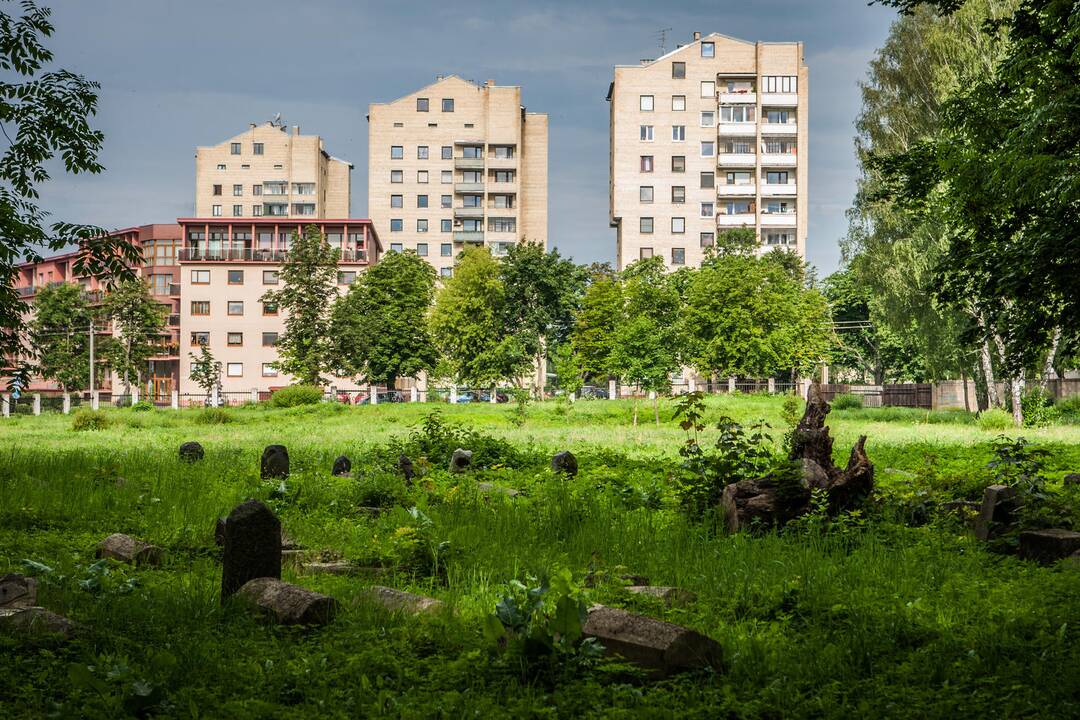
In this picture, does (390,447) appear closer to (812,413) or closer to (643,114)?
(812,413)

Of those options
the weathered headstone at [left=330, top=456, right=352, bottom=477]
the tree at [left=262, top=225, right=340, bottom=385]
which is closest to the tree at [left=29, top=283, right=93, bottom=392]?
the tree at [left=262, top=225, right=340, bottom=385]

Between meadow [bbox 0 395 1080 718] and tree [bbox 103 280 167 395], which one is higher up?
tree [bbox 103 280 167 395]

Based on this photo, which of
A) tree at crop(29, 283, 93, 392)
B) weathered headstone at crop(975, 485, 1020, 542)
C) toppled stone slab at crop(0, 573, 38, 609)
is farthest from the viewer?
tree at crop(29, 283, 93, 392)

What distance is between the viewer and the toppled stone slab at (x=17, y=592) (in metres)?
6.30

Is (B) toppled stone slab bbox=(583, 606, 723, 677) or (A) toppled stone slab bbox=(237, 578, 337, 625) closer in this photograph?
(B) toppled stone slab bbox=(583, 606, 723, 677)

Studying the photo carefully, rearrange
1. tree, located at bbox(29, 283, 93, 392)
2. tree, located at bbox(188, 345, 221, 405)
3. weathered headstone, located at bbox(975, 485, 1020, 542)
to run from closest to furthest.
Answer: weathered headstone, located at bbox(975, 485, 1020, 542) → tree, located at bbox(188, 345, 221, 405) → tree, located at bbox(29, 283, 93, 392)

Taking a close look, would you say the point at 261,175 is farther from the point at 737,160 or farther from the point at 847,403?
the point at 847,403

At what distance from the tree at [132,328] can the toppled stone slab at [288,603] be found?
6911 cm

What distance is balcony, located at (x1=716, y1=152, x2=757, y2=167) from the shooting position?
89.9m

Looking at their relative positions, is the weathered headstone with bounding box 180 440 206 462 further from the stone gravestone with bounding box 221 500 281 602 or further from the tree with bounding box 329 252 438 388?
the tree with bounding box 329 252 438 388

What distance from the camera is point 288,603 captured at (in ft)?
19.8

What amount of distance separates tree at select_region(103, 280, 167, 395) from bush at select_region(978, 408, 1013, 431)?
57.9 metres

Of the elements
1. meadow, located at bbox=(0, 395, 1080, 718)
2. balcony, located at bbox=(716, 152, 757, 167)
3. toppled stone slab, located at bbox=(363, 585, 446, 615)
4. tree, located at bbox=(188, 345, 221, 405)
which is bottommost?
meadow, located at bbox=(0, 395, 1080, 718)

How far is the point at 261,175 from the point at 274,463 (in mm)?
91683
